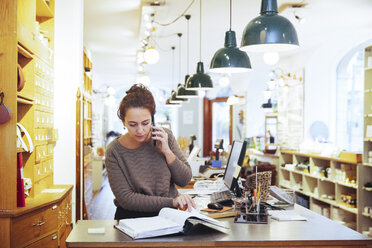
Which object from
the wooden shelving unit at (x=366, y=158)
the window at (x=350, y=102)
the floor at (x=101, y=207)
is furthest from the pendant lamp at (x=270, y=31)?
the window at (x=350, y=102)

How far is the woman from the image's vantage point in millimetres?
2348

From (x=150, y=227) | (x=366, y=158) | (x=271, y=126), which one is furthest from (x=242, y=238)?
(x=271, y=126)

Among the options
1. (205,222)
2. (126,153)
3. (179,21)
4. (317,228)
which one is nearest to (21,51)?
(126,153)

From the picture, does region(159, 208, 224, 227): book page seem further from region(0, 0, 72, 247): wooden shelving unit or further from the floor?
the floor

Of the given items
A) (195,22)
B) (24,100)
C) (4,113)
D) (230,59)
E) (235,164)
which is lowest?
(235,164)

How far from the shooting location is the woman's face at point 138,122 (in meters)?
2.39

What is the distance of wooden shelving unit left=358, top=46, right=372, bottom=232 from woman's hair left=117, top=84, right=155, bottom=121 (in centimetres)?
410

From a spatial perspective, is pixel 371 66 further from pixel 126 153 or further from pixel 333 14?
pixel 126 153

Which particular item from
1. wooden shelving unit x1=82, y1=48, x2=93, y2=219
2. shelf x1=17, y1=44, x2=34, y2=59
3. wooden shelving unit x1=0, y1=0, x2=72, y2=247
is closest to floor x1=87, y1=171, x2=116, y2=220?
wooden shelving unit x1=82, y1=48, x2=93, y2=219

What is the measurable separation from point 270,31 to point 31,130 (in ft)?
7.65

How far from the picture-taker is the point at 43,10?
445 cm

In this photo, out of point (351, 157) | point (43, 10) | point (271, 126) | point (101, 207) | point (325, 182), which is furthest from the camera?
point (271, 126)

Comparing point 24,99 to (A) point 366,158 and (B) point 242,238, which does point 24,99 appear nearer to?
(B) point 242,238

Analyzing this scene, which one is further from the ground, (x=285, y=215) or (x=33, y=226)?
(x=285, y=215)
